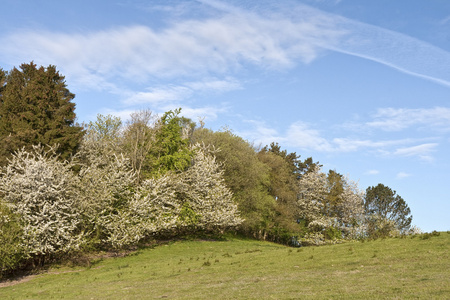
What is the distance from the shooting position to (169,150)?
58.1m

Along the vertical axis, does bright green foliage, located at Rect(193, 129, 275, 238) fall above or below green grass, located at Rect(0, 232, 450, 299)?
above

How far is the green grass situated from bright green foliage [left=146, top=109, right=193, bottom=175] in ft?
75.6

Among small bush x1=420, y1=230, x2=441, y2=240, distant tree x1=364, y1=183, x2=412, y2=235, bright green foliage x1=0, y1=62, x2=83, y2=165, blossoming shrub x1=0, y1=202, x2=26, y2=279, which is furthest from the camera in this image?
distant tree x1=364, y1=183, x2=412, y2=235

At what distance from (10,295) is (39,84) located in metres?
30.0

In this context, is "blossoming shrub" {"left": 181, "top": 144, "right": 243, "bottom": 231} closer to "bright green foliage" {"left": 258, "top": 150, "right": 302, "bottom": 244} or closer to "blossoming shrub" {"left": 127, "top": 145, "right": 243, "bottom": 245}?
"blossoming shrub" {"left": 127, "top": 145, "right": 243, "bottom": 245}

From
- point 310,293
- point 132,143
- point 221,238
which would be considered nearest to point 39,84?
point 132,143

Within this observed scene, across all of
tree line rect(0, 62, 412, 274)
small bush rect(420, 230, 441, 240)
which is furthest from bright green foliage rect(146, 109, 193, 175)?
small bush rect(420, 230, 441, 240)

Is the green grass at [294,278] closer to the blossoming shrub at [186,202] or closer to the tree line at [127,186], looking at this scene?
the tree line at [127,186]

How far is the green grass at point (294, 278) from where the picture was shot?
15414mm

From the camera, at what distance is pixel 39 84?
50.2 m

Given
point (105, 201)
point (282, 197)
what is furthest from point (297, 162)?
point (105, 201)

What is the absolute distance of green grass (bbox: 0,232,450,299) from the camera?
50.6 feet

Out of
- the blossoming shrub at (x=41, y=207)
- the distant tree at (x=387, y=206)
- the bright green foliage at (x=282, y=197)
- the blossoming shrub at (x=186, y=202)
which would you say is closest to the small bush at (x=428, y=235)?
the blossoming shrub at (x=186, y=202)

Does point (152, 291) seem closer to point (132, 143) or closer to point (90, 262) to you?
point (90, 262)
